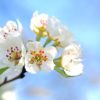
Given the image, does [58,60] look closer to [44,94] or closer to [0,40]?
[0,40]

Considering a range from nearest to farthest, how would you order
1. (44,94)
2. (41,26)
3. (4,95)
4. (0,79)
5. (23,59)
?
(23,59), (41,26), (0,79), (4,95), (44,94)

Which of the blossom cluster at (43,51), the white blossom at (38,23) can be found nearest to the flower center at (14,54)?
the blossom cluster at (43,51)

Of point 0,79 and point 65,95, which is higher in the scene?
point 0,79

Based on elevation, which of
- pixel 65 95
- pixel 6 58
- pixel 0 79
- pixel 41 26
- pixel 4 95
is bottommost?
pixel 65 95

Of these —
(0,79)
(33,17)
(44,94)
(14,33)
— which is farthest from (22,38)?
(44,94)

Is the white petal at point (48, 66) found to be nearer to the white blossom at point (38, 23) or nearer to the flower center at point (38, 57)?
the flower center at point (38, 57)

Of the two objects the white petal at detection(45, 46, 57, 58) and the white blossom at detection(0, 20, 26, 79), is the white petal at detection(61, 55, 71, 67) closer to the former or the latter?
the white petal at detection(45, 46, 57, 58)

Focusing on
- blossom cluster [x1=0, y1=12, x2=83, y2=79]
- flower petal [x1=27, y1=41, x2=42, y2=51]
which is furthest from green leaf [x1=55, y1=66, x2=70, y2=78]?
flower petal [x1=27, y1=41, x2=42, y2=51]

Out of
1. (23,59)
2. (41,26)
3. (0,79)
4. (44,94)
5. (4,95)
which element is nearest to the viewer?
(23,59)
